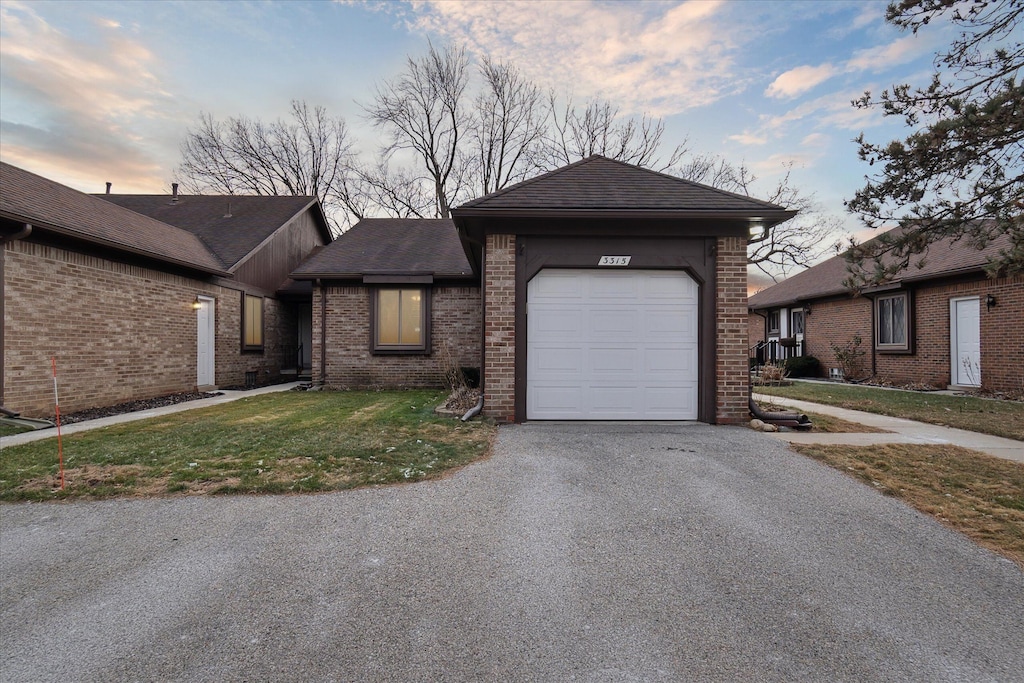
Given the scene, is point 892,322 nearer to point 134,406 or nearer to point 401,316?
point 401,316

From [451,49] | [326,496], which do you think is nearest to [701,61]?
[326,496]

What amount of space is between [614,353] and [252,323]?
11.6 m

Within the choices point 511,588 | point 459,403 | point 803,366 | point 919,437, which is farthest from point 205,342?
point 803,366

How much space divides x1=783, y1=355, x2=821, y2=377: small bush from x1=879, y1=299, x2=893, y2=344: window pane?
279 cm

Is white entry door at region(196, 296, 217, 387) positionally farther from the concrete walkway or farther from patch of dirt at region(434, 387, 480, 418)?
the concrete walkway

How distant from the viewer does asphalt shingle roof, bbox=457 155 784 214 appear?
6.73 meters

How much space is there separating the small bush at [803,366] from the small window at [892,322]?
8.94 feet

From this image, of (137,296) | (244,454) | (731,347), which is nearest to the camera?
(244,454)

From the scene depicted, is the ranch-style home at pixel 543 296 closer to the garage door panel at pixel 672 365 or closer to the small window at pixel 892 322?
the garage door panel at pixel 672 365

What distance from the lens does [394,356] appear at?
497 inches

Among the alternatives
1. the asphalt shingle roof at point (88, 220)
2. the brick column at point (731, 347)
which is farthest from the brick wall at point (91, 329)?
the brick column at point (731, 347)

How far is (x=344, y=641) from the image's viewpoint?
2199 millimetres

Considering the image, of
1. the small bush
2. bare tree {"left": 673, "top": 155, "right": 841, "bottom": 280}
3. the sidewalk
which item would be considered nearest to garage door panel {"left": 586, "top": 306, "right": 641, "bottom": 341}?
the sidewalk

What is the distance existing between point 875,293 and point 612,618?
1586 cm
